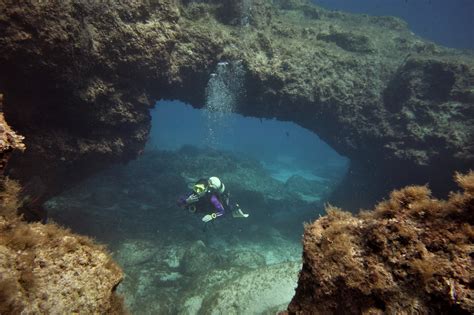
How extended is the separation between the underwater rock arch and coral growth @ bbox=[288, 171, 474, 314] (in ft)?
20.1

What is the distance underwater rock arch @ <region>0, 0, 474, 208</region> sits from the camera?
659cm

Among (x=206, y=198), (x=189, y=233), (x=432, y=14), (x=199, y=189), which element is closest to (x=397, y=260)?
(x=199, y=189)

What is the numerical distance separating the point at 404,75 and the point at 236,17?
752 cm

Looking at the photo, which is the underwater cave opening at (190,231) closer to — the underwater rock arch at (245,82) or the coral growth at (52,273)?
the underwater rock arch at (245,82)

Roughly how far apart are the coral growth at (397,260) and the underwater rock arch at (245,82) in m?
6.13

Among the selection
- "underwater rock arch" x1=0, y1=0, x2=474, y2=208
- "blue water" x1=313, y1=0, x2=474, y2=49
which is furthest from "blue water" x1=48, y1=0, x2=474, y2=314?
"blue water" x1=313, y1=0, x2=474, y2=49

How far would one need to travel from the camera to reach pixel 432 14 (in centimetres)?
5375

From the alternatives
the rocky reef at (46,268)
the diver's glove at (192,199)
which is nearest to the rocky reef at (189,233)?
the diver's glove at (192,199)

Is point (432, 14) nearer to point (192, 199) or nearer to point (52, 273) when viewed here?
point (192, 199)

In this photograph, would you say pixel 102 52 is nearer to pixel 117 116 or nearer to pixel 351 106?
pixel 117 116

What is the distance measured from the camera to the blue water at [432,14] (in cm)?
4975

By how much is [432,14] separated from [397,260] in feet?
214

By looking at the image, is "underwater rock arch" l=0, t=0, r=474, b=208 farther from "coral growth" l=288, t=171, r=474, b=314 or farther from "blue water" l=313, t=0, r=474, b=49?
"blue water" l=313, t=0, r=474, b=49

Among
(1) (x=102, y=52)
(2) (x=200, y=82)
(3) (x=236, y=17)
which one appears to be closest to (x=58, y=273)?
(1) (x=102, y=52)
